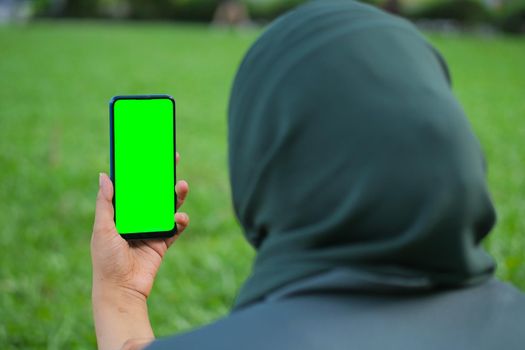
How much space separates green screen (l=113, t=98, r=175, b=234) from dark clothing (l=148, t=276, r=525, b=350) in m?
0.56

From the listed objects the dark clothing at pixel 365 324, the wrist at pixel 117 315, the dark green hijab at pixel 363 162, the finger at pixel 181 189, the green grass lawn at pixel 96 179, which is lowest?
the green grass lawn at pixel 96 179

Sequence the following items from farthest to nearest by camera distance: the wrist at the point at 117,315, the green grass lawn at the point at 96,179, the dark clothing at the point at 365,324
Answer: the green grass lawn at the point at 96,179, the wrist at the point at 117,315, the dark clothing at the point at 365,324

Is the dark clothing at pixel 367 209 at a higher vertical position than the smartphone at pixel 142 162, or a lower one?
higher

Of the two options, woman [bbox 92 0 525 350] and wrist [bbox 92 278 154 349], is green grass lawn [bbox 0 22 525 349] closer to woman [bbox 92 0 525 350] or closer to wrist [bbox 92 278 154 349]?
wrist [bbox 92 278 154 349]

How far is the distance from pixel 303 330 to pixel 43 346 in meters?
2.46

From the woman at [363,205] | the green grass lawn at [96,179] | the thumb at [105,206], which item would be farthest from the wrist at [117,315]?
the green grass lawn at [96,179]

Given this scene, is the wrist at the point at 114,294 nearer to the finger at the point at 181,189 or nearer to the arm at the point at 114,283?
the arm at the point at 114,283

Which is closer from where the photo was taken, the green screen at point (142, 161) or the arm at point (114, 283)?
the arm at point (114, 283)

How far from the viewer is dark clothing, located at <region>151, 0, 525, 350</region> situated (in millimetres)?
1028

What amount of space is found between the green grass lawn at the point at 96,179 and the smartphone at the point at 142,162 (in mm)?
1758

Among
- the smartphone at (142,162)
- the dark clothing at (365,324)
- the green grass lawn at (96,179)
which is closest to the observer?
the dark clothing at (365,324)

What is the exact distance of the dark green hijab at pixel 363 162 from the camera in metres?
1.04

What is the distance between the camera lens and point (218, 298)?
11.8 ft

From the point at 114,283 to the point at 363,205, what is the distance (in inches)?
26.7
